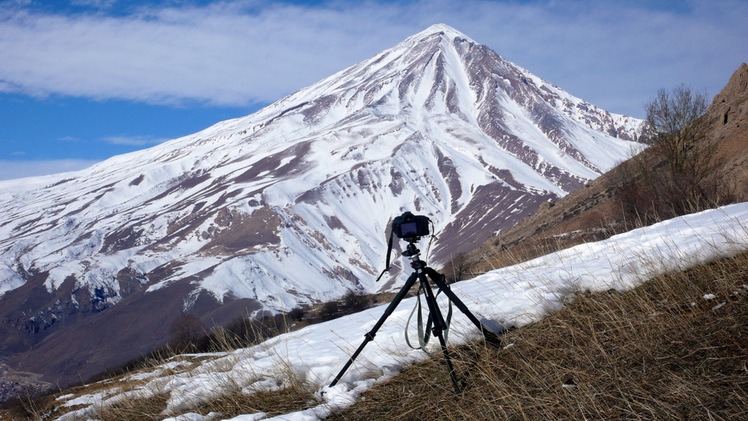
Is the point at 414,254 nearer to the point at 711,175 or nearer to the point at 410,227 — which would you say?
the point at 410,227

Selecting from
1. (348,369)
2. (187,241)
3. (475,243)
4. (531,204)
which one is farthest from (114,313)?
(348,369)

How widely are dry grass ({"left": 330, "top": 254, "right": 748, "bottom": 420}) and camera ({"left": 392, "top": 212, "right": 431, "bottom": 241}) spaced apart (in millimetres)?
966

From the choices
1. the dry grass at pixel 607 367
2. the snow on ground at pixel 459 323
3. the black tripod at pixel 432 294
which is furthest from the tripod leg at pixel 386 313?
the dry grass at pixel 607 367

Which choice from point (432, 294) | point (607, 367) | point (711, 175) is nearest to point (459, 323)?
point (432, 294)

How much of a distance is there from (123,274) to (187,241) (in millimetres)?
26070

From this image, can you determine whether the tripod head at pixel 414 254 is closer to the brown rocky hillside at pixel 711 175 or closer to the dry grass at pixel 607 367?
the dry grass at pixel 607 367

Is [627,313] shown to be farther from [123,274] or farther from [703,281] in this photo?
[123,274]

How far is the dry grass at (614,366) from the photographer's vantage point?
2.51m

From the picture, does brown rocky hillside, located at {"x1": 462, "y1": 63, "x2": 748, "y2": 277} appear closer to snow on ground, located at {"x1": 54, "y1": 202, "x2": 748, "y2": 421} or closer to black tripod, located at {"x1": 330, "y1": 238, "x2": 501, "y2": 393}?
snow on ground, located at {"x1": 54, "y1": 202, "x2": 748, "y2": 421}

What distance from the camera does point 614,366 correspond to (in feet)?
9.46

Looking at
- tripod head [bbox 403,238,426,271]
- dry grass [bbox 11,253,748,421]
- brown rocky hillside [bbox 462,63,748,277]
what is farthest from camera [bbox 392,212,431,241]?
brown rocky hillside [bbox 462,63,748,277]

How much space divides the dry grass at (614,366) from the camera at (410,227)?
97 centimetres

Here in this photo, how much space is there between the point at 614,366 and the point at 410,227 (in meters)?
1.60

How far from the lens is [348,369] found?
169 inches
